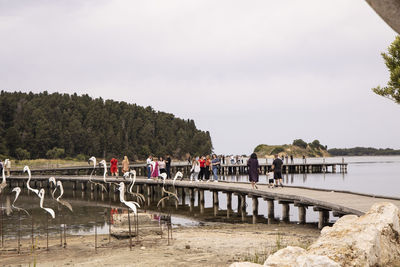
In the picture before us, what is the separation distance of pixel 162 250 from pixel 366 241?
7230 millimetres

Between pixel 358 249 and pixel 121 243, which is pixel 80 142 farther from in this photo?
pixel 358 249

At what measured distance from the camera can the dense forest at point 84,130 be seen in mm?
102938

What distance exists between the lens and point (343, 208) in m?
15.6

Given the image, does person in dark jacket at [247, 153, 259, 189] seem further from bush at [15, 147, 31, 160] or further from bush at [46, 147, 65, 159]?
bush at [46, 147, 65, 159]

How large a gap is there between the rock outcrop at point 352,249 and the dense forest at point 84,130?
9653 centimetres

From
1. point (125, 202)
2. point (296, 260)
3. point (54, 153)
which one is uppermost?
point (54, 153)

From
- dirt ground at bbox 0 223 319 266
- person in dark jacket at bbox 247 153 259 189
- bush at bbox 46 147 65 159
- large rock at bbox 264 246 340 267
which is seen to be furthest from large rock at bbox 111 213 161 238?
bush at bbox 46 147 65 159

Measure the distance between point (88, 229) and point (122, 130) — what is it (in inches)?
4153

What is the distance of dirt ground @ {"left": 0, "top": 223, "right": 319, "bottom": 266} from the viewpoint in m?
11.9

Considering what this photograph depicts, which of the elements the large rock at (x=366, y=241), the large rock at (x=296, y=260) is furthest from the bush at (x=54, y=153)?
the large rock at (x=296, y=260)

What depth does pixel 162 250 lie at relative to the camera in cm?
1332

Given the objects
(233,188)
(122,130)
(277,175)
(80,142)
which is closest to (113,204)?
(233,188)

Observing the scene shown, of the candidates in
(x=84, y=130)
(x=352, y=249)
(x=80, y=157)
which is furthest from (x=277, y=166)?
(x=84, y=130)

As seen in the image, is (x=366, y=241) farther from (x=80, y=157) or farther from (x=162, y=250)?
(x=80, y=157)
